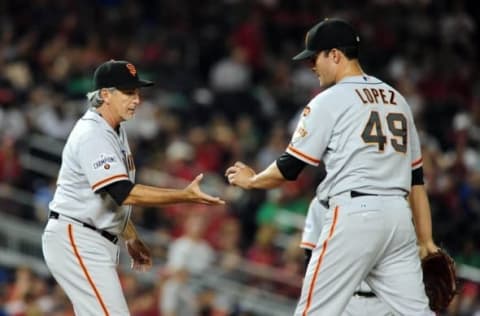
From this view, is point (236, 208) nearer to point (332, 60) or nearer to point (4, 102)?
point (4, 102)

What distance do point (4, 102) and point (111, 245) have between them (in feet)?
23.6

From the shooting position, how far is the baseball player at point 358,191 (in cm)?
627

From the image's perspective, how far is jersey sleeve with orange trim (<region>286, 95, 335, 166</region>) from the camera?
633 centimetres

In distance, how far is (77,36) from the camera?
15531 millimetres

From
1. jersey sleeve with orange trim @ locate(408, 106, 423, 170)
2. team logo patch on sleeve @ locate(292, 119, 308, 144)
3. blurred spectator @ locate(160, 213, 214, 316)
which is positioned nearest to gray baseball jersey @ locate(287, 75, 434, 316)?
team logo patch on sleeve @ locate(292, 119, 308, 144)

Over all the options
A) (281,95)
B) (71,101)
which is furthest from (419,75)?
(71,101)

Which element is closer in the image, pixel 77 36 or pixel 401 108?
pixel 401 108

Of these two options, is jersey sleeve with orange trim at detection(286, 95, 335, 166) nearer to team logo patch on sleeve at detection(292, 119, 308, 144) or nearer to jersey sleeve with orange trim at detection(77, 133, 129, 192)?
team logo patch on sleeve at detection(292, 119, 308, 144)

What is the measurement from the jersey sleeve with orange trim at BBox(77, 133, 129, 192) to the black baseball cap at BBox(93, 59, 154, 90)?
34cm

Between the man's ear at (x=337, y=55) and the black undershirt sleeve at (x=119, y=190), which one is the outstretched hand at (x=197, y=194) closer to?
the black undershirt sleeve at (x=119, y=190)

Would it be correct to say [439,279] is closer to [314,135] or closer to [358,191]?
[358,191]

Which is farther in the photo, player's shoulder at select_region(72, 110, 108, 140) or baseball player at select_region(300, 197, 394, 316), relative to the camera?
baseball player at select_region(300, 197, 394, 316)

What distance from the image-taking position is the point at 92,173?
A: 643cm

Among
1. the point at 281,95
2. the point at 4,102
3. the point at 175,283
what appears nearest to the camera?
the point at 175,283
